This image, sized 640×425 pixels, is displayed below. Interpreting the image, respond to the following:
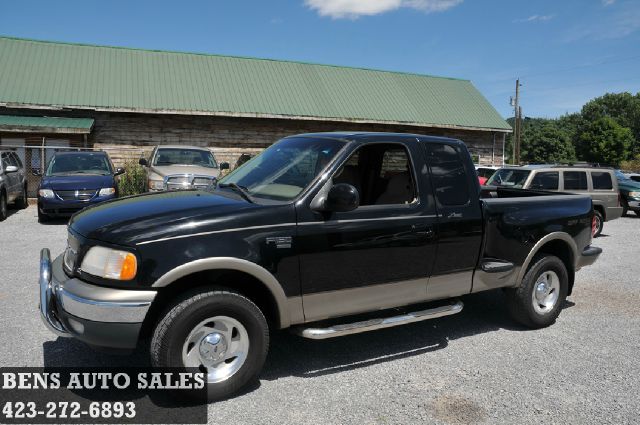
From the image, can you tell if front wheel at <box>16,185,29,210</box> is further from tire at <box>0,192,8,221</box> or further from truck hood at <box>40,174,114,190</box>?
truck hood at <box>40,174,114,190</box>

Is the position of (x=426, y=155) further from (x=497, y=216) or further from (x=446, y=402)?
(x=446, y=402)

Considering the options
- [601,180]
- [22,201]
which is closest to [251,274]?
[601,180]

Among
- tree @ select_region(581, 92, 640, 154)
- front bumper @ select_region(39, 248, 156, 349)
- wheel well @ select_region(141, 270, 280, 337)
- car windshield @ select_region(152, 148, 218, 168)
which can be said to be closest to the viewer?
front bumper @ select_region(39, 248, 156, 349)

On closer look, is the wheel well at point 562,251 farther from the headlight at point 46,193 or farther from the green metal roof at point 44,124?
the green metal roof at point 44,124

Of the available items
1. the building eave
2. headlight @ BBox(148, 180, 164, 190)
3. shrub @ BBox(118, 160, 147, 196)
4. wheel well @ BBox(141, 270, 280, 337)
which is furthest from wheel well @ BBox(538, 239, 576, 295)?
the building eave

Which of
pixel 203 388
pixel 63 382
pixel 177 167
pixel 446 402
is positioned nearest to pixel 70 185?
pixel 177 167

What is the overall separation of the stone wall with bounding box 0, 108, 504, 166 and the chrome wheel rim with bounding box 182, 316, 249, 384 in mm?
17283

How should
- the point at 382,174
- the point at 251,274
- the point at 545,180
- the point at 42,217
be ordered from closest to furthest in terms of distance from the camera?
1. the point at 251,274
2. the point at 382,174
3. the point at 545,180
4. the point at 42,217

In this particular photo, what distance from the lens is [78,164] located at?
12.9 metres

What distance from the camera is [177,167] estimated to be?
1296cm

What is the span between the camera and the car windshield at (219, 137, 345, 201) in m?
4.01

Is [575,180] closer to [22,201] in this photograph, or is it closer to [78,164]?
[78,164]

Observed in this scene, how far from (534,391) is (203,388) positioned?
250 centimetres

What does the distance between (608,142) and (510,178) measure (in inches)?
2798
